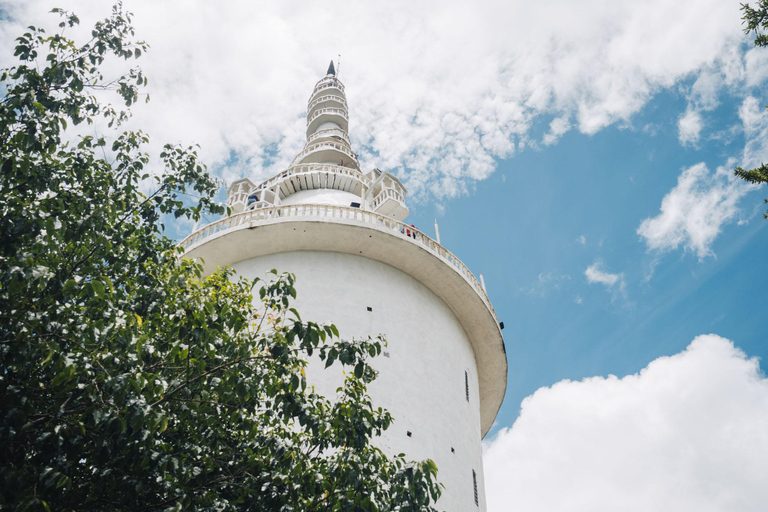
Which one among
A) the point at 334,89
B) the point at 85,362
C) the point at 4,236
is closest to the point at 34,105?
the point at 4,236

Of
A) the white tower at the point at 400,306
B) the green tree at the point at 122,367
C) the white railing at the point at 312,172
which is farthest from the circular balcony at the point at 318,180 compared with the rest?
the green tree at the point at 122,367

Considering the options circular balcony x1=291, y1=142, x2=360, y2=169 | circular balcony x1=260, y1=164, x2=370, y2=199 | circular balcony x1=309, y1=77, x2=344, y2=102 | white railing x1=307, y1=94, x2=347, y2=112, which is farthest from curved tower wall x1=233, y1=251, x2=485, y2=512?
circular balcony x1=309, y1=77, x2=344, y2=102

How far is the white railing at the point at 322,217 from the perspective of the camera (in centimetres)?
1989

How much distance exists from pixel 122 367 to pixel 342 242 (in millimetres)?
13361

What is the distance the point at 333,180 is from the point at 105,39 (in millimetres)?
20581

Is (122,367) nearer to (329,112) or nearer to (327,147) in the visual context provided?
(327,147)

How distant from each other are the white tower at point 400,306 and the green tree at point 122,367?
768 cm

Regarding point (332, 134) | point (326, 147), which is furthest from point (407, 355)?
point (332, 134)

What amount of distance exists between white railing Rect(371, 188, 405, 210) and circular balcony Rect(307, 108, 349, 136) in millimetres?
13978

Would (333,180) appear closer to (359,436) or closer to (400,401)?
(400,401)

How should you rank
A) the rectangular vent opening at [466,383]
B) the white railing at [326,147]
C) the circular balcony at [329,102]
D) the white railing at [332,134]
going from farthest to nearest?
the circular balcony at [329,102] → the white railing at [332,134] → the white railing at [326,147] → the rectangular vent opening at [466,383]

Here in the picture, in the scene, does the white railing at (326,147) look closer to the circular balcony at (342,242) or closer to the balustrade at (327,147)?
the balustrade at (327,147)

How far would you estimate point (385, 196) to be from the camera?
2786 cm

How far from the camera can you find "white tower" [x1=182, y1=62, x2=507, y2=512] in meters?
17.0
